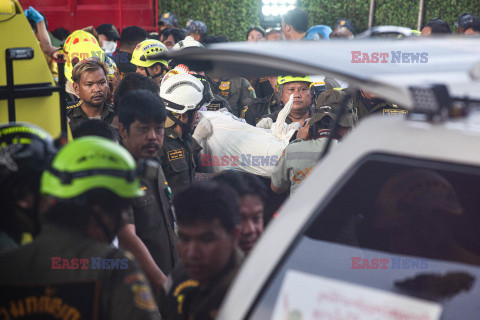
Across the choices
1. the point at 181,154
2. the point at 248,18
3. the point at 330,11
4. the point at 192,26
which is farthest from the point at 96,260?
the point at 330,11

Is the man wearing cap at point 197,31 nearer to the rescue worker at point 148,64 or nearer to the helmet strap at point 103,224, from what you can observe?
the rescue worker at point 148,64

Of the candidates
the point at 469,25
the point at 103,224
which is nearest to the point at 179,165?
the point at 103,224

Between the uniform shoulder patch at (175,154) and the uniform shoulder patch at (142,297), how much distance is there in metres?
2.93

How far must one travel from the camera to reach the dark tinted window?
1770 millimetres

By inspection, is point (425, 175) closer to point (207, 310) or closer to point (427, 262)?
point (427, 262)

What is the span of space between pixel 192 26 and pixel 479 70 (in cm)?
1088

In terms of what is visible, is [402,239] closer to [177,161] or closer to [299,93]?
[177,161]

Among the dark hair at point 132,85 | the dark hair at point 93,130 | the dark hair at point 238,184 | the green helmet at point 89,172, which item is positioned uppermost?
the green helmet at point 89,172

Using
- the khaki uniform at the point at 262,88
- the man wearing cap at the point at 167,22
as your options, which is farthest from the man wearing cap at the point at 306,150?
the man wearing cap at the point at 167,22

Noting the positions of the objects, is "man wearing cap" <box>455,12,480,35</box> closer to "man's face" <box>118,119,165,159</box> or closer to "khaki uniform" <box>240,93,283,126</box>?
"khaki uniform" <box>240,93,283,126</box>

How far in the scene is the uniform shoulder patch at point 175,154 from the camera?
16.3ft

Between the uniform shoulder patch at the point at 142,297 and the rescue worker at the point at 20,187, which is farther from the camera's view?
the rescue worker at the point at 20,187

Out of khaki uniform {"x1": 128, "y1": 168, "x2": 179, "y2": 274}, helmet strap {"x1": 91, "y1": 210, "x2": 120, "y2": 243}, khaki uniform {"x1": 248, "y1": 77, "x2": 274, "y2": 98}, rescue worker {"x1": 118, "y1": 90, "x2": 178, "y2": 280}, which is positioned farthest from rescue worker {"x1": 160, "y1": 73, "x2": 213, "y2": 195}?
khaki uniform {"x1": 248, "y1": 77, "x2": 274, "y2": 98}

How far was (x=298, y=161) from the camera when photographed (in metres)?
4.54
